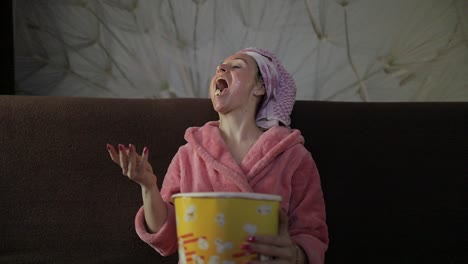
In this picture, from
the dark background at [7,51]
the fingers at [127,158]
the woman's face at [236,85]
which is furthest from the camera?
the dark background at [7,51]

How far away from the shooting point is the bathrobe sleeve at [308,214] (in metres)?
0.93

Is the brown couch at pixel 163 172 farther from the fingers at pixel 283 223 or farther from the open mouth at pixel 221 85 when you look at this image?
the fingers at pixel 283 223

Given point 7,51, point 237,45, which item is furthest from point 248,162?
point 7,51

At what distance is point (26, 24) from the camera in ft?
5.56

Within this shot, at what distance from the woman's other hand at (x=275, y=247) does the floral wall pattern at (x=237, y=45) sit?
37.9 inches

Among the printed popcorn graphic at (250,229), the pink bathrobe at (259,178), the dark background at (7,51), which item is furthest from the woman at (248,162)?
the dark background at (7,51)

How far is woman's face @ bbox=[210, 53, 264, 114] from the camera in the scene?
1101 millimetres

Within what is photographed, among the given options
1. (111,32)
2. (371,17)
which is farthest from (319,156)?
(111,32)

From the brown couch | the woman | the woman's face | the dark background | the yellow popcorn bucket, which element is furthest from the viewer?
the dark background

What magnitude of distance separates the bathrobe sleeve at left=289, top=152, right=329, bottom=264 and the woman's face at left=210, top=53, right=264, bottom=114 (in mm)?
206

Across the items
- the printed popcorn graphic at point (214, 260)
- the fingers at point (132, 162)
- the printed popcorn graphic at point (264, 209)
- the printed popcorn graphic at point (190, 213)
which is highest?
the fingers at point (132, 162)

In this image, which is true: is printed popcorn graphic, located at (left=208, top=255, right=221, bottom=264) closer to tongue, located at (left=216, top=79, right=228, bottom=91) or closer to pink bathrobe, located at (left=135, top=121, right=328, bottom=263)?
pink bathrobe, located at (left=135, top=121, right=328, bottom=263)

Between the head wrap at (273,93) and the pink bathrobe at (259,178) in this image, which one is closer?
the pink bathrobe at (259,178)

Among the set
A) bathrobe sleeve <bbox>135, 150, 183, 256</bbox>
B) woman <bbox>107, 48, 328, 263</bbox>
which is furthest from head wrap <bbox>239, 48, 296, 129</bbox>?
bathrobe sleeve <bbox>135, 150, 183, 256</bbox>
